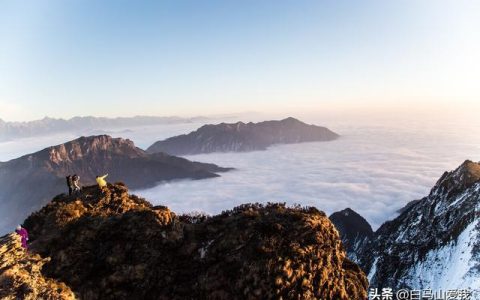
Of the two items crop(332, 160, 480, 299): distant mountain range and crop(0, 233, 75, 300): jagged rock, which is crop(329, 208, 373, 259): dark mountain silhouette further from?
crop(0, 233, 75, 300): jagged rock

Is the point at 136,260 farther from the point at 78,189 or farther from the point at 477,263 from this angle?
the point at 477,263

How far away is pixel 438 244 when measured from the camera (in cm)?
8700

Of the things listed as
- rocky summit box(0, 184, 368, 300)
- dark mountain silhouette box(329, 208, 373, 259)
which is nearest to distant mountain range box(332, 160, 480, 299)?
dark mountain silhouette box(329, 208, 373, 259)

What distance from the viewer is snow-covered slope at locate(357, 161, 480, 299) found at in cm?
7375

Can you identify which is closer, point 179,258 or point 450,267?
point 179,258

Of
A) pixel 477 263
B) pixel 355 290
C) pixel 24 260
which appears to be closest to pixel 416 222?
pixel 477 263

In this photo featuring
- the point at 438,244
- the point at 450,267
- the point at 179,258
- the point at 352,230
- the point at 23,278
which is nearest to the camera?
the point at 23,278

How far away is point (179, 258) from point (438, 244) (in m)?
83.5

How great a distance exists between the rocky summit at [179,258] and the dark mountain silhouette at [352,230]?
14216 cm

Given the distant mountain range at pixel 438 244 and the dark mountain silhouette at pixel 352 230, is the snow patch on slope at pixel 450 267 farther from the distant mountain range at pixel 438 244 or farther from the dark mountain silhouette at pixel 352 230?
the dark mountain silhouette at pixel 352 230

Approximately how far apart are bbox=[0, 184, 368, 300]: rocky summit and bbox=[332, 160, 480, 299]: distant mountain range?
5052 centimetres

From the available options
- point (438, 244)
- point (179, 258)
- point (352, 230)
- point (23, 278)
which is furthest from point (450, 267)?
point (352, 230)

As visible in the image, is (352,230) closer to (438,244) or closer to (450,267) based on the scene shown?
(438,244)

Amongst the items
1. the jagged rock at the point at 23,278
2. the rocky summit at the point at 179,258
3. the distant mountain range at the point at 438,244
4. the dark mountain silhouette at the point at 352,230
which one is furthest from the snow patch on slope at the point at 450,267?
the dark mountain silhouette at the point at 352,230
